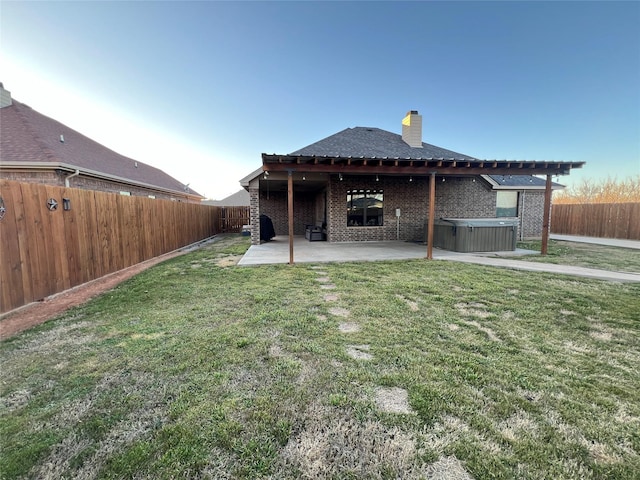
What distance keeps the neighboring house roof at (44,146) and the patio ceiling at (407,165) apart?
7.44 metres

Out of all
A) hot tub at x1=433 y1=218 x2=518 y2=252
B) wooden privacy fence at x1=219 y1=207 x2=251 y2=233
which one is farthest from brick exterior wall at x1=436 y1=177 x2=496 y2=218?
wooden privacy fence at x1=219 y1=207 x2=251 y2=233

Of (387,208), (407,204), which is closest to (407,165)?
(387,208)

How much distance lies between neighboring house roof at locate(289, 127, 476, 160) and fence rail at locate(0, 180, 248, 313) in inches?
257

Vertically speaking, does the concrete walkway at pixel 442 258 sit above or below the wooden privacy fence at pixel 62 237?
below

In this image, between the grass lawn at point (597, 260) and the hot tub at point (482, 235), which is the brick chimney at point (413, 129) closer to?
the hot tub at point (482, 235)

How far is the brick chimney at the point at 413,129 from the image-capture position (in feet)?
43.2

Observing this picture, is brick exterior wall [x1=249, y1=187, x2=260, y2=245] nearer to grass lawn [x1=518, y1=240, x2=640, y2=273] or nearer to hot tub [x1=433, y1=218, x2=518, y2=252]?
hot tub [x1=433, y1=218, x2=518, y2=252]

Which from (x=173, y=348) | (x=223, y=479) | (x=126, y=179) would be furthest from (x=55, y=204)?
(x=126, y=179)

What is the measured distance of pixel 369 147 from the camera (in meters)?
12.5

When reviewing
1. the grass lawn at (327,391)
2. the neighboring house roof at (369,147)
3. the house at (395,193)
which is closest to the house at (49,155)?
the house at (395,193)

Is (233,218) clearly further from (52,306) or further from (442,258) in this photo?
(52,306)

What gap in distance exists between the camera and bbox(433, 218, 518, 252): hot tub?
9.29 m

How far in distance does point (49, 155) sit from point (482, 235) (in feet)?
47.7

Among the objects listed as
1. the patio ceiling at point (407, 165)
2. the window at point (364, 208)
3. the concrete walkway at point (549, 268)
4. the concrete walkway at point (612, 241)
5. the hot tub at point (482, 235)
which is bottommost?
the concrete walkway at point (549, 268)
